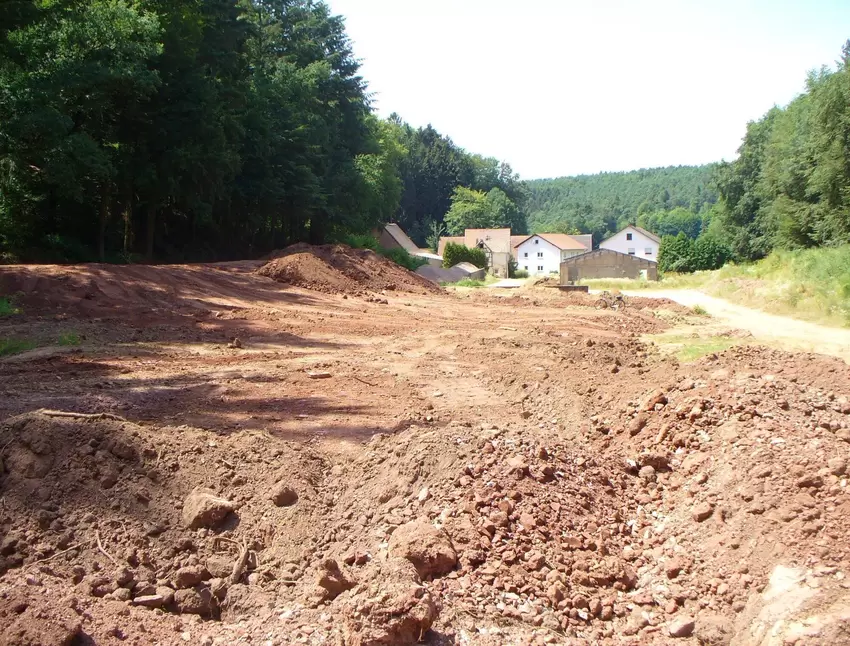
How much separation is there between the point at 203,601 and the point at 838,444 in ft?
15.3

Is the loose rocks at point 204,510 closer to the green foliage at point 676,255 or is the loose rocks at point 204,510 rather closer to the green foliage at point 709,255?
the green foliage at point 676,255

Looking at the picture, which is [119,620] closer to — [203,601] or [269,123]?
[203,601]

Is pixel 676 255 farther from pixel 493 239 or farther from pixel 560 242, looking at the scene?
pixel 560 242

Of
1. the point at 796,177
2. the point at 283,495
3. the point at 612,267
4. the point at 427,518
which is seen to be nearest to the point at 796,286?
the point at 796,177

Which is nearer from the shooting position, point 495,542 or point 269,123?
point 495,542

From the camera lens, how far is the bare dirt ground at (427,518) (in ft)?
13.4

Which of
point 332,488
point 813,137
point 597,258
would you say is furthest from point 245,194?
point 597,258

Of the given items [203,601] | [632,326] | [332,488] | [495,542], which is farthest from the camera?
[632,326]

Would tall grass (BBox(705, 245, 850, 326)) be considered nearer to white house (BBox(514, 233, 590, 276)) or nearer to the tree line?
the tree line

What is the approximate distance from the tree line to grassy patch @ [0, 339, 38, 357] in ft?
29.8

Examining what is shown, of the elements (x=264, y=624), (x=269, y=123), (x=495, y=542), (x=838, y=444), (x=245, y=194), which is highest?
(x=269, y=123)

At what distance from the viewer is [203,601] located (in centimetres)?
447

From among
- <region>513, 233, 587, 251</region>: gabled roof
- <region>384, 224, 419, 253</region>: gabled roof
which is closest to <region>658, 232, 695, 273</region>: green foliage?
<region>384, 224, 419, 253</region>: gabled roof

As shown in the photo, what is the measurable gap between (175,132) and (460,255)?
33.4 m
